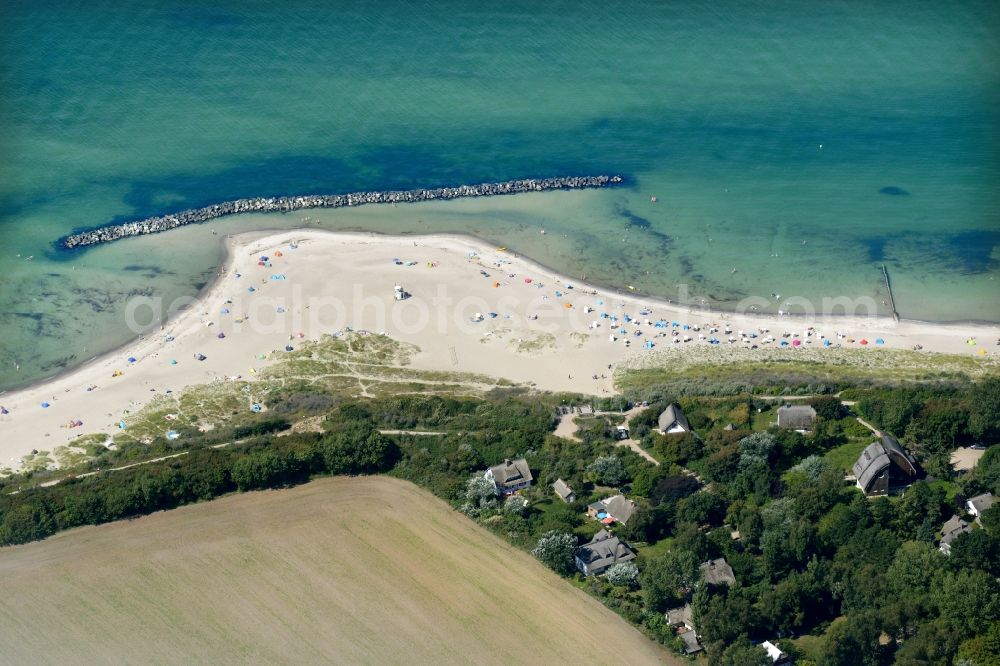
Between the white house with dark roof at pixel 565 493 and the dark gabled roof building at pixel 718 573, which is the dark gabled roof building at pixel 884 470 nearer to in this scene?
the dark gabled roof building at pixel 718 573

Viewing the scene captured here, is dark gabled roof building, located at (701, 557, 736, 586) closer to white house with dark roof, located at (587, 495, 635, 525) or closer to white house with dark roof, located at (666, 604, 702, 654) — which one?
white house with dark roof, located at (666, 604, 702, 654)

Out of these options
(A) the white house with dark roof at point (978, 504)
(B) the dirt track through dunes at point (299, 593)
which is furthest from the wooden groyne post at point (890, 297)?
(B) the dirt track through dunes at point (299, 593)

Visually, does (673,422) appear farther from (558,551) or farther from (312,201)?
(312,201)

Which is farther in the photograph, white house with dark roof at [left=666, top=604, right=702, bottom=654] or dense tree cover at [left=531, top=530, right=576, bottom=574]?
dense tree cover at [left=531, top=530, right=576, bottom=574]

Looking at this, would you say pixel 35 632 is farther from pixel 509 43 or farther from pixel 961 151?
A: pixel 961 151

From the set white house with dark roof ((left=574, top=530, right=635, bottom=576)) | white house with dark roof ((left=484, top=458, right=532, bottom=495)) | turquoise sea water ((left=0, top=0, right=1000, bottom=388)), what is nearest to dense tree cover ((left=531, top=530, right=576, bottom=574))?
white house with dark roof ((left=574, top=530, right=635, bottom=576))

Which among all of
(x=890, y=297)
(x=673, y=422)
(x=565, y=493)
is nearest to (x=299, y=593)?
(x=565, y=493)
